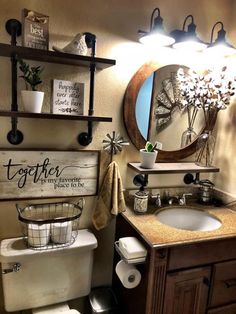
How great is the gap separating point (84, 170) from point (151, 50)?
81cm

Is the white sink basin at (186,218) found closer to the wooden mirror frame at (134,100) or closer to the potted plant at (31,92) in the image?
the wooden mirror frame at (134,100)

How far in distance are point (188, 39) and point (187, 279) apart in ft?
4.12

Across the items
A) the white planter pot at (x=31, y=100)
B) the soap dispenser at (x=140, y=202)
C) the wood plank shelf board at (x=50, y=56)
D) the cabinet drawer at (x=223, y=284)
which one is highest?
the wood plank shelf board at (x=50, y=56)

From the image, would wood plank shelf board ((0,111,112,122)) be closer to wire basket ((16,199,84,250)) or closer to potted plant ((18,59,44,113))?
potted plant ((18,59,44,113))

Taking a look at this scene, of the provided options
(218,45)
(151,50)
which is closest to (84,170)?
(151,50)

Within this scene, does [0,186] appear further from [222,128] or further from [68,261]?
[222,128]

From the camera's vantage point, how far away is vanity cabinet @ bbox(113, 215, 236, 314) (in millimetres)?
1165

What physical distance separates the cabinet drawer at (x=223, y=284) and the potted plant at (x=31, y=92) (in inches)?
46.2

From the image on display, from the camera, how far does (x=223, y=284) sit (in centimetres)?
131

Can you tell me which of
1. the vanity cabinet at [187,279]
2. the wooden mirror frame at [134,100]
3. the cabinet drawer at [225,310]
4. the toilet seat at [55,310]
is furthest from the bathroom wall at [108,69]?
the cabinet drawer at [225,310]

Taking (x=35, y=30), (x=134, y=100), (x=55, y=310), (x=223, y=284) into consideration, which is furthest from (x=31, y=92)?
(x=223, y=284)

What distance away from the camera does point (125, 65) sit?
1.46 m

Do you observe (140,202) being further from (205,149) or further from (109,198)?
(205,149)

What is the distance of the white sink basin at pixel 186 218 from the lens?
1.55 metres
